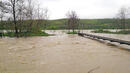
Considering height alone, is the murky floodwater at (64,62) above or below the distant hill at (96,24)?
below

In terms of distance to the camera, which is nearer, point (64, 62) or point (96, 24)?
point (64, 62)

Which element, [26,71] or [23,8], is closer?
[26,71]

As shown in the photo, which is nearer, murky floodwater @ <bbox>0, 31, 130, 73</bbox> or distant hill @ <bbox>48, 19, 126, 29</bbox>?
murky floodwater @ <bbox>0, 31, 130, 73</bbox>

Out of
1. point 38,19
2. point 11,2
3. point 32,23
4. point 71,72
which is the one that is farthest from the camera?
point 38,19

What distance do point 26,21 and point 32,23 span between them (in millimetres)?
1560

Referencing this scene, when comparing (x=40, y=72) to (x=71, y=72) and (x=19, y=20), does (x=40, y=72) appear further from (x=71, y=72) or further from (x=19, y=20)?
(x=19, y=20)

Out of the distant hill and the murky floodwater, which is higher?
the distant hill

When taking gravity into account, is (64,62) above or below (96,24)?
below

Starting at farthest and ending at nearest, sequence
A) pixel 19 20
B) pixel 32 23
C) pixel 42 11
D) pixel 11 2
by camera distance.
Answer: pixel 42 11 → pixel 32 23 → pixel 19 20 → pixel 11 2

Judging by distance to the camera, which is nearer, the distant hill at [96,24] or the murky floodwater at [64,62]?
the murky floodwater at [64,62]

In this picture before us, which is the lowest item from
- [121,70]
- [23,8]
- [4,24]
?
[121,70]

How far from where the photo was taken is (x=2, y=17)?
17984mm

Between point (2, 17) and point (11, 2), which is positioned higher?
point (11, 2)

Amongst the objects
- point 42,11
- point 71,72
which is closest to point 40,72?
point 71,72
